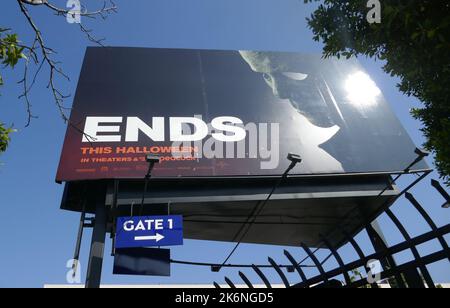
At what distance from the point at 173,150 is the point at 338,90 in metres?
7.21

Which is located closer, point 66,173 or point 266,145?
point 66,173

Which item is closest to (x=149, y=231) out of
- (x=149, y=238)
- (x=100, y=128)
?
(x=149, y=238)

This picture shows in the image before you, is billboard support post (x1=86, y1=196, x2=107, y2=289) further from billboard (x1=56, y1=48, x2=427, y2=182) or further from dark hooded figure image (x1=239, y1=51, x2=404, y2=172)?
dark hooded figure image (x1=239, y1=51, x2=404, y2=172)

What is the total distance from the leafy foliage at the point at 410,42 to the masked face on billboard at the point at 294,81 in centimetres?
611

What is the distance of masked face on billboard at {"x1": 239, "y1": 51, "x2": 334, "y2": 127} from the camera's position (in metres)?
12.4

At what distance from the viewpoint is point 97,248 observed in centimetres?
911

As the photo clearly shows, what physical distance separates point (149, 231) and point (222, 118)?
Result: 177 inches

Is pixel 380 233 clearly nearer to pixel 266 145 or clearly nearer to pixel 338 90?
pixel 266 145

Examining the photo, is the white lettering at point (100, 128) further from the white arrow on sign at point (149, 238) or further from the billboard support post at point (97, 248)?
the white arrow on sign at point (149, 238)

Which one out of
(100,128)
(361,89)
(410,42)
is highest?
(361,89)

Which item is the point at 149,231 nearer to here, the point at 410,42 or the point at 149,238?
the point at 149,238

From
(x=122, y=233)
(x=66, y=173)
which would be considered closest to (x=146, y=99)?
(x=66, y=173)

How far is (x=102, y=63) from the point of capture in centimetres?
1280
